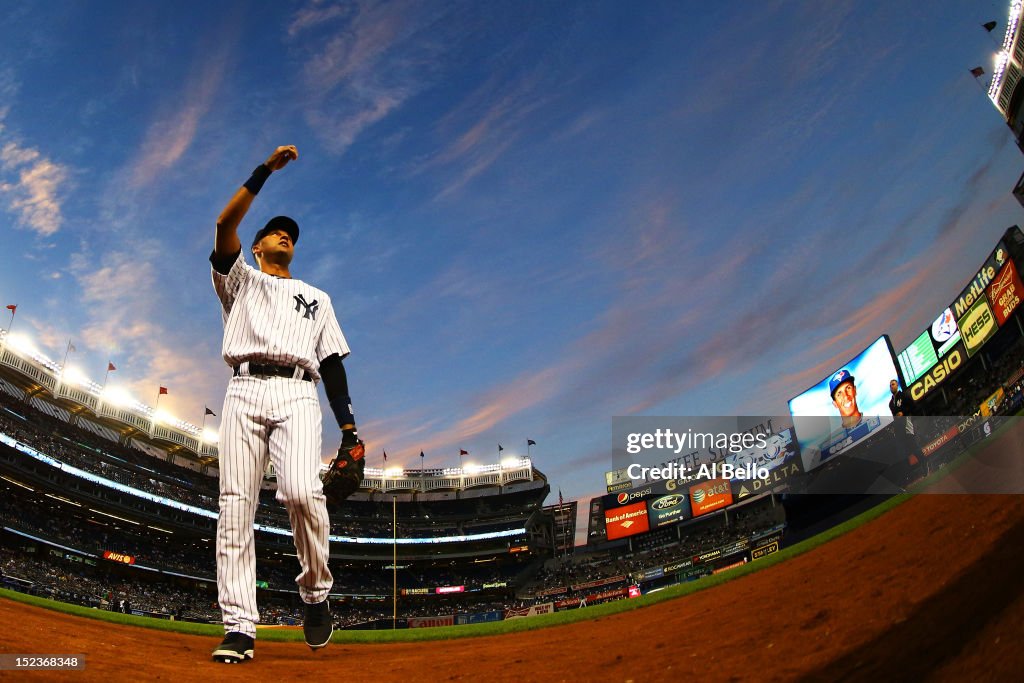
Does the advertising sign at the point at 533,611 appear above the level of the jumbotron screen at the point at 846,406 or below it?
below

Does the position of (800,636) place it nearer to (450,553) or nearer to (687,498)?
(687,498)

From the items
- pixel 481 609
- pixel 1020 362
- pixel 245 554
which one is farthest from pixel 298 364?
pixel 481 609

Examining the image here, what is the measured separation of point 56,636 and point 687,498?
41549 mm

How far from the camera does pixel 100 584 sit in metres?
30.4

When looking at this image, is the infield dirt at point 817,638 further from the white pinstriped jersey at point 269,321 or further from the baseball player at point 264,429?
the white pinstriped jersey at point 269,321

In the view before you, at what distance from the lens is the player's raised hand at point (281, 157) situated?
329cm

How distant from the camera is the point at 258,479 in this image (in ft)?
10.6

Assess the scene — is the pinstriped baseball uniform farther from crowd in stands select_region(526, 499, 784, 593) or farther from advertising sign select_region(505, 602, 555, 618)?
crowd in stands select_region(526, 499, 784, 593)

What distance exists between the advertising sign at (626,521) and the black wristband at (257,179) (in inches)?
1676

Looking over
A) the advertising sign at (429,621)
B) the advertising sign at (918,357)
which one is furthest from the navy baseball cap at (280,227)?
the advertising sign at (429,621)

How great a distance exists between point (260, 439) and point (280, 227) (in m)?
1.48

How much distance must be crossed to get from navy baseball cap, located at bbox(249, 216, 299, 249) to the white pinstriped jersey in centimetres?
38

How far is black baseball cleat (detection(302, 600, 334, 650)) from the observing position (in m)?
3.22

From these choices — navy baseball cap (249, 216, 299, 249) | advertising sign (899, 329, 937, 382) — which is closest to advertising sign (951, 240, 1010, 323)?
advertising sign (899, 329, 937, 382)
